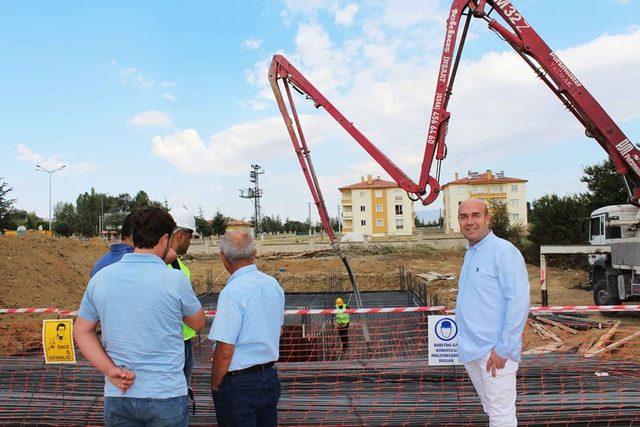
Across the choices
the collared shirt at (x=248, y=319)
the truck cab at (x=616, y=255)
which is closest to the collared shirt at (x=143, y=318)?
the collared shirt at (x=248, y=319)

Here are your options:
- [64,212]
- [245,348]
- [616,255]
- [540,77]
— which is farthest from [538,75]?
[64,212]

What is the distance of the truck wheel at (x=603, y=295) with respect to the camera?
11.7 meters

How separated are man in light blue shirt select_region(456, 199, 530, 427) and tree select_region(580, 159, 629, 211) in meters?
22.6

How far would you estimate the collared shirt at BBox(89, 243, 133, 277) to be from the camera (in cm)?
298

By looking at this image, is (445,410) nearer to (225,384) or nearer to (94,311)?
(225,384)

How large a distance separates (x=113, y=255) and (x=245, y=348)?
1172 mm

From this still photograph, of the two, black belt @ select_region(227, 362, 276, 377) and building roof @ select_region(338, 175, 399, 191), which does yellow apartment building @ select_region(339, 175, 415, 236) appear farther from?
black belt @ select_region(227, 362, 276, 377)

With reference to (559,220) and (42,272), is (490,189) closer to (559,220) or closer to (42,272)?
(559,220)

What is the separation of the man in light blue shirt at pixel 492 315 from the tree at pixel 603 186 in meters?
22.6

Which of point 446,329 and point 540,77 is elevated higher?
point 540,77

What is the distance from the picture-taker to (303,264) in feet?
91.0

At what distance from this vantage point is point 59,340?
11.6 feet

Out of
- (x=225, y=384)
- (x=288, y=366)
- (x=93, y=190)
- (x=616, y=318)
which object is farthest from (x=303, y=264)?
(x=93, y=190)

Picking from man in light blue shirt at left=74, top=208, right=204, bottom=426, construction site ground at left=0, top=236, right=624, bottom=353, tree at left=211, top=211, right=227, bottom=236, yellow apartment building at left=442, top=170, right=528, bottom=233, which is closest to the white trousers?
man in light blue shirt at left=74, top=208, right=204, bottom=426
